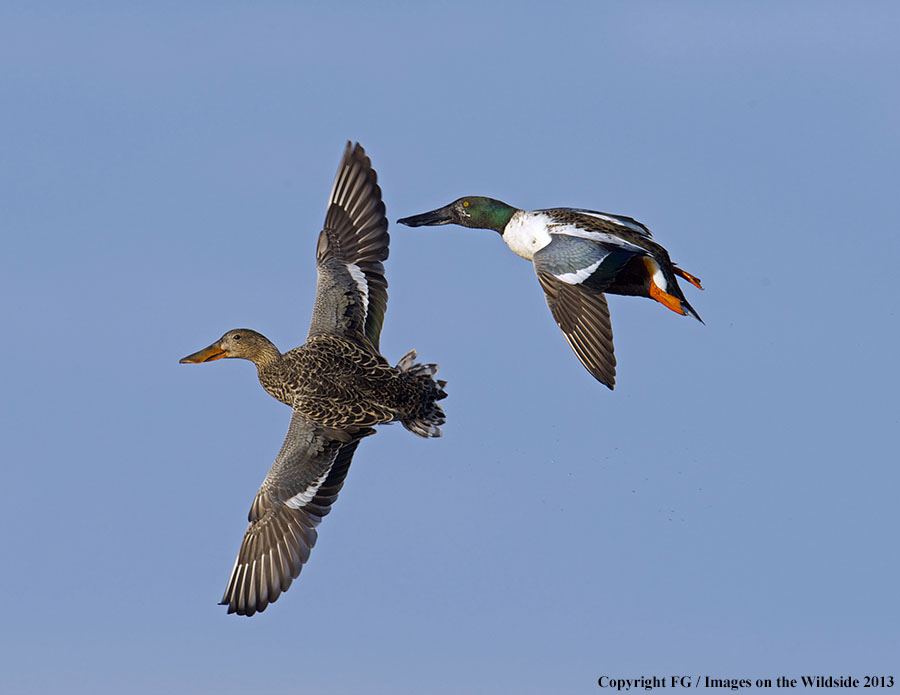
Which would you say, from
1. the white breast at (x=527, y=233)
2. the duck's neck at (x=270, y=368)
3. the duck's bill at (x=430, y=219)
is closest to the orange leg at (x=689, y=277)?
the white breast at (x=527, y=233)

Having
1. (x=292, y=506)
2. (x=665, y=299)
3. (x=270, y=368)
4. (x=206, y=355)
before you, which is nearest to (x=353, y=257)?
(x=270, y=368)

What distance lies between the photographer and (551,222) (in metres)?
9.89

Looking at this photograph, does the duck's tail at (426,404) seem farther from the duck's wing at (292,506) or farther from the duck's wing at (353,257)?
the duck's wing at (353,257)

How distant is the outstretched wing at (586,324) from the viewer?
9.03 m

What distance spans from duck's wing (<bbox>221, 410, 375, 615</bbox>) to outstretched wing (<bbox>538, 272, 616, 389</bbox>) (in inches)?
62.0

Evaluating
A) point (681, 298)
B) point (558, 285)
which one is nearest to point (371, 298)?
point (558, 285)

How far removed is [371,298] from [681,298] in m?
2.16

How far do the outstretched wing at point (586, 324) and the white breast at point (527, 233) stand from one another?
595 millimetres

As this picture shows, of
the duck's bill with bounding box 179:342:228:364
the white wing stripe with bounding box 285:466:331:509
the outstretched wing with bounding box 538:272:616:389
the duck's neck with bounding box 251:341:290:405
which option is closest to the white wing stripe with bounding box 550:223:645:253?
the outstretched wing with bounding box 538:272:616:389

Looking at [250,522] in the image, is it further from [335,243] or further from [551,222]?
[551,222]

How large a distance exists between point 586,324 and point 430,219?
7.57 ft

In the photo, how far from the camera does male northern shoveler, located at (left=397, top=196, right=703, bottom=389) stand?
359 inches

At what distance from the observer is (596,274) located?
927 centimetres

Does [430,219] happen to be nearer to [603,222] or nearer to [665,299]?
[603,222]
